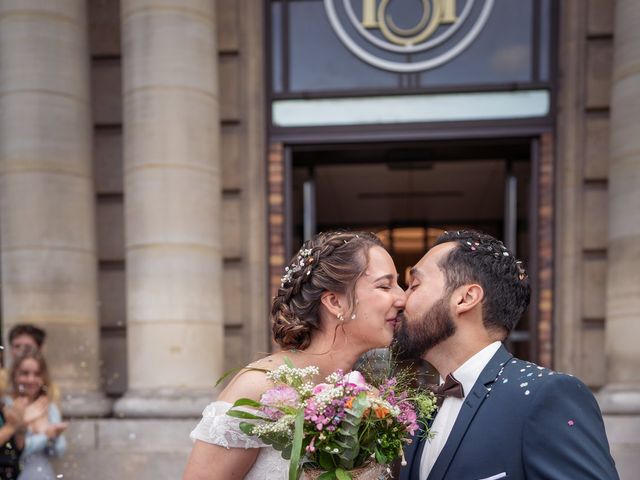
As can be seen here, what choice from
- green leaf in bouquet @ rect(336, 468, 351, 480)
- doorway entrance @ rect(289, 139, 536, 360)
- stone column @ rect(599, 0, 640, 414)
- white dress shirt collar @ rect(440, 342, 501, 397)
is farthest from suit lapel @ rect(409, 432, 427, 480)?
stone column @ rect(599, 0, 640, 414)

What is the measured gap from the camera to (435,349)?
2.16 m

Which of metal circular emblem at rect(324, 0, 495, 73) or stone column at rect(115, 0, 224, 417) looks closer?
stone column at rect(115, 0, 224, 417)

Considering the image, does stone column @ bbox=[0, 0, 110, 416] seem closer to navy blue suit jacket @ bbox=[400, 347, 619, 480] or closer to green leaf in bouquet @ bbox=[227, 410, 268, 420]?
green leaf in bouquet @ bbox=[227, 410, 268, 420]

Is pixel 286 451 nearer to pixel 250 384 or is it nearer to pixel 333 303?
pixel 250 384

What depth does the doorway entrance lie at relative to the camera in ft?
21.9

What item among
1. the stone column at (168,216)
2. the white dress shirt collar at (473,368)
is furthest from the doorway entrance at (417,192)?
the stone column at (168,216)

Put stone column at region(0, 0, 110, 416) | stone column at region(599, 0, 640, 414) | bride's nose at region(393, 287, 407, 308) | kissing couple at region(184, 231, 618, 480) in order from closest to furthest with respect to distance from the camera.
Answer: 1. kissing couple at region(184, 231, 618, 480)
2. bride's nose at region(393, 287, 407, 308)
3. stone column at region(599, 0, 640, 414)
4. stone column at region(0, 0, 110, 416)

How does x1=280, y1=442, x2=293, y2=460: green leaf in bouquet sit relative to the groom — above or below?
below

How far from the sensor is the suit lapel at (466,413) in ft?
6.20

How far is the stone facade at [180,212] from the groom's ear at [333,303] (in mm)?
3571

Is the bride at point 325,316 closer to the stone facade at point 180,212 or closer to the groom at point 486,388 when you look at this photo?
the groom at point 486,388

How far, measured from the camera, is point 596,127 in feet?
20.2

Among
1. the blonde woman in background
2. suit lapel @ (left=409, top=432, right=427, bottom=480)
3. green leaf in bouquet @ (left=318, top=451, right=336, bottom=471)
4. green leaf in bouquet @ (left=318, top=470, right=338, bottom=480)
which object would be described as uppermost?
green leaf in bouquet @ (left=318, top=451, right=336, bottom=471)

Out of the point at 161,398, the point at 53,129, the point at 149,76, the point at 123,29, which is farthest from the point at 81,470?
the point at 123,29
